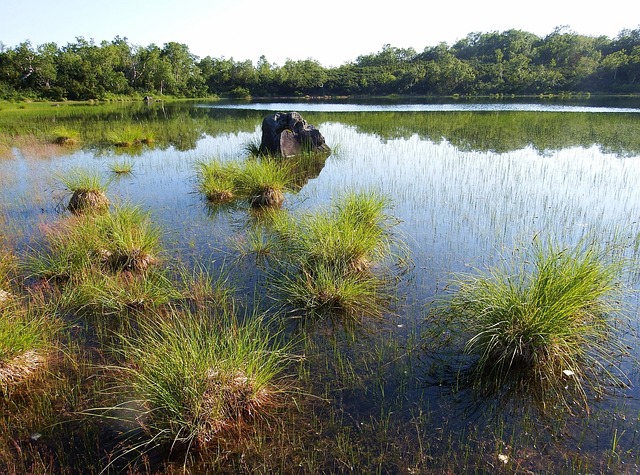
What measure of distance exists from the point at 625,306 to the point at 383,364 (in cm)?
309

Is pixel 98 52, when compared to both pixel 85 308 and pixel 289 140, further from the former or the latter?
pixel 85 308

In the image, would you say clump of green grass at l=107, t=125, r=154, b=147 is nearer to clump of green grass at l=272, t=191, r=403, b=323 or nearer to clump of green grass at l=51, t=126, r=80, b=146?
clump of green grass at l=51, t=126, r=80, b=146

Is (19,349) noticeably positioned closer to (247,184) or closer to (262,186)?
(262,186)

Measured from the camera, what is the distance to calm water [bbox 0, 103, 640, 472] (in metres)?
3.58

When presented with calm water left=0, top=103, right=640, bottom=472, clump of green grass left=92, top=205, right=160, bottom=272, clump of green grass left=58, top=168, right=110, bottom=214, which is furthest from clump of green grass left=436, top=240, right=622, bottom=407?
clump of green grass left=58, top=168, right=110, bottom=214

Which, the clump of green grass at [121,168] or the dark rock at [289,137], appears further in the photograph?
the dark rock at [289,137]

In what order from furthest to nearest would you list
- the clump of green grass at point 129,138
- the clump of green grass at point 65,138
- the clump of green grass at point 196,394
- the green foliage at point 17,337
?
1. the clump of green grass at point 65,138
2. the clump of green grass at point 129,138
3. the green foliage at point 17,337
4. the clump of green grass at point 196,394

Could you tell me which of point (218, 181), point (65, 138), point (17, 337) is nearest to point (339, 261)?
point (17, 337)

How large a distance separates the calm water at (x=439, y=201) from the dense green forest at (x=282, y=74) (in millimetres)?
52001

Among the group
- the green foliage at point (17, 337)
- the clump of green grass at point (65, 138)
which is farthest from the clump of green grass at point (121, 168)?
the green foliage at point (17, 337)

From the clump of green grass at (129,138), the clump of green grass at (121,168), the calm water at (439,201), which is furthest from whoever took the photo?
the clump of green grass at (129,138)

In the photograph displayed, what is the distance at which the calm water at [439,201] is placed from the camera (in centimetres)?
358

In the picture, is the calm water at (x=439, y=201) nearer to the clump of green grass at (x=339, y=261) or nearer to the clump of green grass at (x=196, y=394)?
the clump of green grass at (x=339, y=261)

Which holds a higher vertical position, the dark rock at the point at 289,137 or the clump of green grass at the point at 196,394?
the dark rock at the point at 289,137
